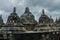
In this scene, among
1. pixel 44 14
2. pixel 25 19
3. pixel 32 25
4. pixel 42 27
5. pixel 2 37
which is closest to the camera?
pixel 2 37

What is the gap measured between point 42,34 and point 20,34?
3.23 m

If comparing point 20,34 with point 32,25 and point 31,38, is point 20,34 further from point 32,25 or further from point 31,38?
point 32,25

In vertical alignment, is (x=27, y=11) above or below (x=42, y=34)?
above

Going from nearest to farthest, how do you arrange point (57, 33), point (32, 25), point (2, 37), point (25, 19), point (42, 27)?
point (2, 37) → point (57, 33) → point (42, 27) → point (32, 25) → point (25, 19)

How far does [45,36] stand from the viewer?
A: 2019 cm

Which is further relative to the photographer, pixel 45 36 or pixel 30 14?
pixel 30 14

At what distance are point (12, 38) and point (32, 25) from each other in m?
14.1

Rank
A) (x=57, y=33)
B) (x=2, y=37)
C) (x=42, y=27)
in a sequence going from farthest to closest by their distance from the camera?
1. (x=42, y=27)
2. (x=57, y=33)
3. (x=2, y=37)

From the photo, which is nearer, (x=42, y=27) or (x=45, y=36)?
(x=45, y=36)

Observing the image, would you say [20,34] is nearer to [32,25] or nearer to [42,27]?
[42,27]

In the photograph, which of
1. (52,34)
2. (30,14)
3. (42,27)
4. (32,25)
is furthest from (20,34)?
(30,14)

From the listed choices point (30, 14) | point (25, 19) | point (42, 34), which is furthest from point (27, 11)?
point (42, 34)

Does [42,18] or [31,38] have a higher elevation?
[42,18]

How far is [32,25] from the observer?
109 ft
